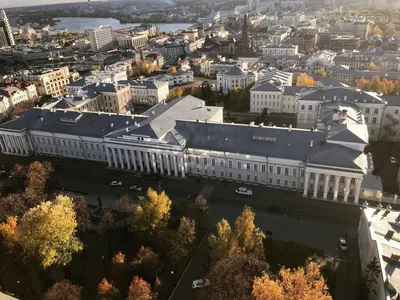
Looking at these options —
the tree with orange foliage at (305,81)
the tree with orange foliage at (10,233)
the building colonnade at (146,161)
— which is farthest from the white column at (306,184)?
the tree with orange foliage at (305,81)

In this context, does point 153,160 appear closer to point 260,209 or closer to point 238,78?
point 260,209

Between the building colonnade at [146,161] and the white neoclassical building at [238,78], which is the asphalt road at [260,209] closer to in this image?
the building colonnade at [146,161]

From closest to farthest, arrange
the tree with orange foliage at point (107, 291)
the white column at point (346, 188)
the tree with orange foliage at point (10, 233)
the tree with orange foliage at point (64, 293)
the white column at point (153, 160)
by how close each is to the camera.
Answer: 1. the tree with orange foliage at point (64, 293)
2. the tree with orange foliage at point (107, 291)
3. the tree with orange foliage at point (10, 233)
4. the white column at point (346, 188)
5. the white column at point (153, 160)

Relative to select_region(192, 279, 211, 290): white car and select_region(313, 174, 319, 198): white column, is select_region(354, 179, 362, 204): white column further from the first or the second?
select_region(192, 279, 211, 290): white car

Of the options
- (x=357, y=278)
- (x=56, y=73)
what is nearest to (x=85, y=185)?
(x=357, y=278)

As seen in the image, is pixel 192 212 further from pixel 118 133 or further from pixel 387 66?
pixel 387 66
